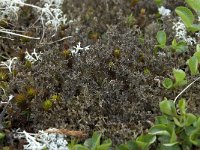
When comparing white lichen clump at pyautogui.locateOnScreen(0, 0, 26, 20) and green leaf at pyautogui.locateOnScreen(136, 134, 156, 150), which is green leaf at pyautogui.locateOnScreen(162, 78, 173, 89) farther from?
white lichen clump at pyautogui.locateOnScreen(0, 0, 26, 20)

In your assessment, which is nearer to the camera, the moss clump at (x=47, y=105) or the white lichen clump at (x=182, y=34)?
the moss clump at (x=47, y=105)

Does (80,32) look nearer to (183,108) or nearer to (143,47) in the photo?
(143,47)

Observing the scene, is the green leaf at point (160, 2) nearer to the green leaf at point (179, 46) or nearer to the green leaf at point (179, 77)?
the green leaf at point (179, 46)

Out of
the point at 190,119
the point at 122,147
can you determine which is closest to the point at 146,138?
the point at 122,147

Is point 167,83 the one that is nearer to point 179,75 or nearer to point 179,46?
point 179,75

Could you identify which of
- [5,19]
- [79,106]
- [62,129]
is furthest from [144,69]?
[5,19]

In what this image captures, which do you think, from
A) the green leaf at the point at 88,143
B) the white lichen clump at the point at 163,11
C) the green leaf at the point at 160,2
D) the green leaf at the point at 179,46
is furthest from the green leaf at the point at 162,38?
the green leaf at the point at 88,143

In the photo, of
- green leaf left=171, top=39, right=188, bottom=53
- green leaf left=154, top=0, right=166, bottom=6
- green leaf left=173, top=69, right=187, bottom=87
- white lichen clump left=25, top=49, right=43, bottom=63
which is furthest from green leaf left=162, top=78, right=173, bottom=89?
green leaf left=154, top=0, right=166, bottom=6
